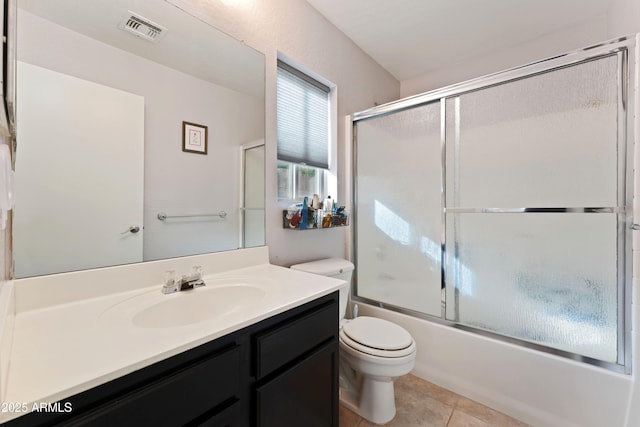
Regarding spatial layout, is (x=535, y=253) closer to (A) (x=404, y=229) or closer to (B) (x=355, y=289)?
(A) (x=404, y=229)

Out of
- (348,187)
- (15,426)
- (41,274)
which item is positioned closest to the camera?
(15,426)

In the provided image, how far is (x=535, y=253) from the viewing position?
58.0 inches

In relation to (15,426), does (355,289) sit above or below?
below

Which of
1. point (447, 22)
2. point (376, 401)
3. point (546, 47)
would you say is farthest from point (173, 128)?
point (546, 47)

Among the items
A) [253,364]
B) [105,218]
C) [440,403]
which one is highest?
[105,218]

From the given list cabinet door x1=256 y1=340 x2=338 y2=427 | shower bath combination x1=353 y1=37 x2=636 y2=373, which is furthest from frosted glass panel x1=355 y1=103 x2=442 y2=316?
cabinet door x1=256 y1=340 x2=338 y2=427

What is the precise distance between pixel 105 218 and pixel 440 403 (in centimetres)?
193

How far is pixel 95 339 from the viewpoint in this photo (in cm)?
64

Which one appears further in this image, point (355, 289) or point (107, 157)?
point (355, 289)

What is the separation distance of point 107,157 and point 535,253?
82.3 inches

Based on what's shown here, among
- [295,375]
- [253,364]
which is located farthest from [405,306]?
[253,364]

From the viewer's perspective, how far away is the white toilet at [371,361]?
1.31 metres

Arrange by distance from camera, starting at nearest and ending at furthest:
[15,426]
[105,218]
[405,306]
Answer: [15,426] → [105,218] → [405,306]

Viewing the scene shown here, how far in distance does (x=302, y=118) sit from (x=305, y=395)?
4.99 ft
